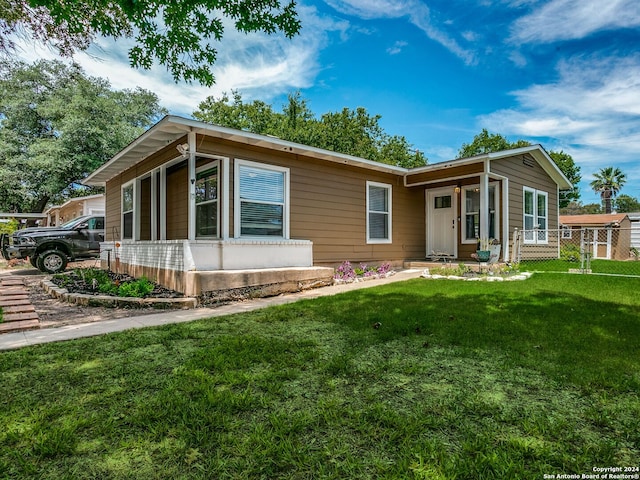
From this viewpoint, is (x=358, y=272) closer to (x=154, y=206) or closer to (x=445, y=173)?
(x=445, y=173)

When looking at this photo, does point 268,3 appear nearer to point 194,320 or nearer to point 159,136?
point 159,136

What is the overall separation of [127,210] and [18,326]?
619cm

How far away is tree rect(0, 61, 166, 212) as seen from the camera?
18.5 metres

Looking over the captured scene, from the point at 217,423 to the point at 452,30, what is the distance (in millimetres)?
12686

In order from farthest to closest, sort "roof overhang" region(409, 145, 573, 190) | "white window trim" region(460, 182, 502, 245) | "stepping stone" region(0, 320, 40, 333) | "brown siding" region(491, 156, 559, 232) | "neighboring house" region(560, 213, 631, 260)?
"neighboring house" region(560, 213, 631, 260) < "white window trim" region(460, 182, 502, 245) < "brown siding" region(491, 156, 559, 232) < "roof overhang" region(409, 145, 573, 190) < "stepping stone" region(0, 320, 40, 333)

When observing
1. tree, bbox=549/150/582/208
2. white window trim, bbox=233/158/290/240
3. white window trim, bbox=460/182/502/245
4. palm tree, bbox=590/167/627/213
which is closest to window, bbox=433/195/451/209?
white window trim, bbox=460/182/502/245

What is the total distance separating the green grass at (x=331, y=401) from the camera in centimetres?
165

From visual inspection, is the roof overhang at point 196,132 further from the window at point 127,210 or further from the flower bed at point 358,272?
the flower bed at point 358,272

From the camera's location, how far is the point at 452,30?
36.3 ft

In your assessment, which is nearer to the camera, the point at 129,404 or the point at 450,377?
the point at 129,404

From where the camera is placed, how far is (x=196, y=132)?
636 centimetres

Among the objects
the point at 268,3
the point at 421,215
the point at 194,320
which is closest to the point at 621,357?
the point at 194,320

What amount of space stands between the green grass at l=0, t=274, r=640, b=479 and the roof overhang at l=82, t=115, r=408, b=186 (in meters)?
3.75

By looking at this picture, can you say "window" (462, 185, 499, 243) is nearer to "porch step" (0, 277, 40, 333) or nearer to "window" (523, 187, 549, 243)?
"window" (523, 187, 549, 243)
